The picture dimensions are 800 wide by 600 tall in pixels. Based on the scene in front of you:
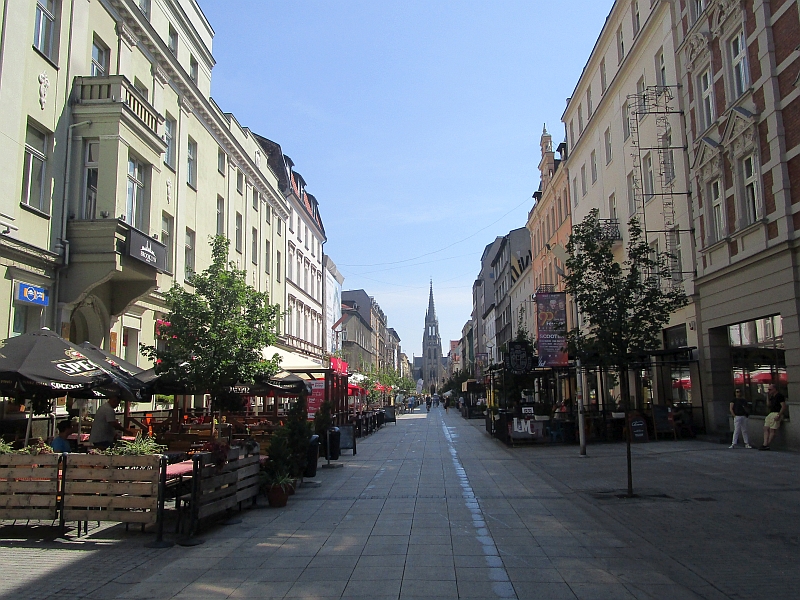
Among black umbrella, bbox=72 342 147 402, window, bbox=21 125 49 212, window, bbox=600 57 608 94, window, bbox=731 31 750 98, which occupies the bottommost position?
black umbrella, bbox=72 342 147 402

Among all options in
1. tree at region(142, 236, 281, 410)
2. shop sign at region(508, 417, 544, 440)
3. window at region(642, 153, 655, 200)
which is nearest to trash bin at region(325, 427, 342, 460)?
tree at region(142, 236, 281, 410)

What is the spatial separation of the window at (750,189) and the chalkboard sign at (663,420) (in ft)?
22.5

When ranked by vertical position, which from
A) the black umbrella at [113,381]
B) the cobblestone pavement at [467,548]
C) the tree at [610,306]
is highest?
the tree at [610,306]

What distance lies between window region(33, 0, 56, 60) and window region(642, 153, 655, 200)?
68.3 feet

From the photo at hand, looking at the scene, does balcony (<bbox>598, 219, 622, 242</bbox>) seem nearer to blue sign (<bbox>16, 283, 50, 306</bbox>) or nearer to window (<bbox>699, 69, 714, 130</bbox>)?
window (<bbox>699, 69, 714, 130</bbox>)

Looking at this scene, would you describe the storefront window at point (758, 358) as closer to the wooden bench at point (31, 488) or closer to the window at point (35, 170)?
the wooden bench at point (31, 488)

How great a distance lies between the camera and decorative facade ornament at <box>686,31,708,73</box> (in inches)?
855

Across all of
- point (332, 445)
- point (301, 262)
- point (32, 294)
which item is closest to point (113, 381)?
point (32, 294)

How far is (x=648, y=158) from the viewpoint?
27.2 m

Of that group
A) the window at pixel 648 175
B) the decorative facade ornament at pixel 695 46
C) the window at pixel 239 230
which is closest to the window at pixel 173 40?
the window at pixel 239 230

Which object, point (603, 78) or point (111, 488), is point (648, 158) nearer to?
point (603, 78)

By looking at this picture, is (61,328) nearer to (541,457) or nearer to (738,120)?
(541,457)

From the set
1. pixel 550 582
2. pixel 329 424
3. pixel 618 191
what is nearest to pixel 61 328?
pixel 329 424

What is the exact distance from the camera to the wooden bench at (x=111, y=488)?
8.61m
